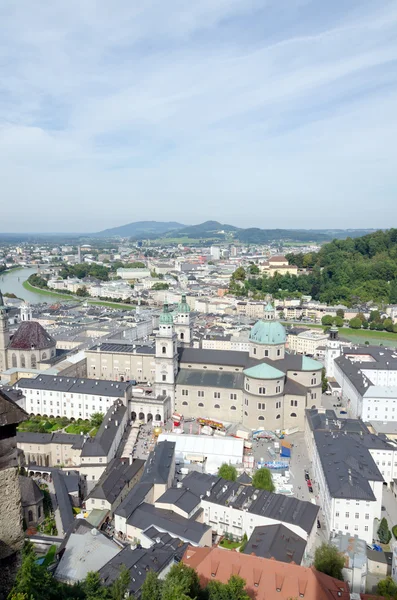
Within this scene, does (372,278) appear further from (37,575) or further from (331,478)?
(37,575)

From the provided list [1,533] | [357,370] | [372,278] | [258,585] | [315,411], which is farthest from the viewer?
[372,278]

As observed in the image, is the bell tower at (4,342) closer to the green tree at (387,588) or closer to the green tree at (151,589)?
the green tree at (151,589)

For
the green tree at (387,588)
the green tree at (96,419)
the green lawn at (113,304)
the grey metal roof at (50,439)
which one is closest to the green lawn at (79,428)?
the green tree at (96,419)

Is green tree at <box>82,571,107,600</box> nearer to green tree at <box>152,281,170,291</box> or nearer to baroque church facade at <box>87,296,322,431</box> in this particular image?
baroque church facade at <box>87,296,322,431</box>

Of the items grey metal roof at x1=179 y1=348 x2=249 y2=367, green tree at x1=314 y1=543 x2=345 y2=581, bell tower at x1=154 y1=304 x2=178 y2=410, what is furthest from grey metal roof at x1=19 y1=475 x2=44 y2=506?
grey metal roof at x1=179 y1=348 x2=249 y2=367

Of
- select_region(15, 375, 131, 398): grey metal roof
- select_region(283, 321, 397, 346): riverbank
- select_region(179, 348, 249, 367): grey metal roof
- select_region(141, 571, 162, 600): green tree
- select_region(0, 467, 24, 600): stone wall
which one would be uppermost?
select_region(0, 467, 24, 600): stone wall

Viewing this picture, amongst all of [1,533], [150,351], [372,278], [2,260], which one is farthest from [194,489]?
[2,260]
